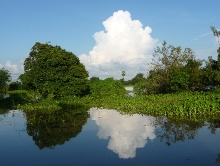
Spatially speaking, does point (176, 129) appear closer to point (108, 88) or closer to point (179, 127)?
point (179, 127)

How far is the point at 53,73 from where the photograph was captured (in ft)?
98.9

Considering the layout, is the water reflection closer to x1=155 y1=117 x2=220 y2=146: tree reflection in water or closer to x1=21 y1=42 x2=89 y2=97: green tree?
x1=155 y1=117 x2=220 y2=146: tree reflection in water

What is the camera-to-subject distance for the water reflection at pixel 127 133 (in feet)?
32.4

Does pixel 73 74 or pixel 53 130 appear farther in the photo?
pixel 73 74

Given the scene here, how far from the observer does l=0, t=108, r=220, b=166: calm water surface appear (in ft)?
28.3

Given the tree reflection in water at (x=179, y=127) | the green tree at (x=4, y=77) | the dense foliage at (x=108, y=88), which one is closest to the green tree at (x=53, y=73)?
the tree reflection in water at (x=179, y=127)

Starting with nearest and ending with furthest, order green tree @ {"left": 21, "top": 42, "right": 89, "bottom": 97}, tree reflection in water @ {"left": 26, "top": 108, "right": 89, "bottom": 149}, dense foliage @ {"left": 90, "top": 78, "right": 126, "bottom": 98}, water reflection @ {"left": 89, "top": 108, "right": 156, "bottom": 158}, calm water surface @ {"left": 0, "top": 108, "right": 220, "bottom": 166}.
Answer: calm water surface @ {"left": 0, "top": 108, "right": 220, "bottom": 166}
water reflection @ {"left": 89, "top": 108, "right": 156, "bottom": 158}
tree reflection in water @ {"left": 26, "top": 108, "right": 89, "bottom": 149}
green tree @ {"left": 21, "top": 42, "right": 89, "bottom": 97}
dense foliage @ {"left": 90, "top": 78, "right": 126, "bottom": 98}

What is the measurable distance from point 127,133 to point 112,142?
1694 mm

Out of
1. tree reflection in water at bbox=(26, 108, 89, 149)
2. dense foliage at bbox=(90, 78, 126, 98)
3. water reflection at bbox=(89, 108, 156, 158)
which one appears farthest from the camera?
dense foliage at bbox=(90, 78, 126, 98)

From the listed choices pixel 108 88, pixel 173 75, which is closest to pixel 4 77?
pixel 108 88

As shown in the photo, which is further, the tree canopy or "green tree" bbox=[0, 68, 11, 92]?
"green tree" bbox=[0, 68, 11, 92]

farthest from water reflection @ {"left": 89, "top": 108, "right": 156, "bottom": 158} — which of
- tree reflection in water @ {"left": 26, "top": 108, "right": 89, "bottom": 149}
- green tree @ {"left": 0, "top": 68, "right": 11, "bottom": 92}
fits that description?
green tree @ {"left": 0, "top": 68, "right": 11, "bottom": 92}

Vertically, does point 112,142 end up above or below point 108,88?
below

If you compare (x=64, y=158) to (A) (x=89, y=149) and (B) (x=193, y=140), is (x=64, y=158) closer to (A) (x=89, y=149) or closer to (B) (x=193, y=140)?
(A) (x=89, y=149)
